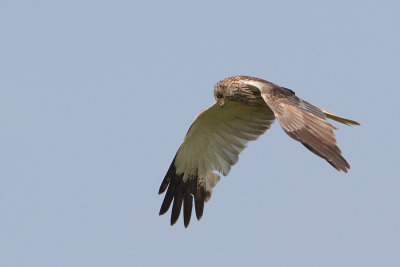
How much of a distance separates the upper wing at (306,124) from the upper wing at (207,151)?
5.56ft

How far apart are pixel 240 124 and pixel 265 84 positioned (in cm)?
165

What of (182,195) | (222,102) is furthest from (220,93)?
(182,195)

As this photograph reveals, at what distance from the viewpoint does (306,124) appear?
11164 mm

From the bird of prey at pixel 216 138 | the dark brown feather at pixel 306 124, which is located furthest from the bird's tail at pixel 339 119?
the dark brown feather at pixel 306 124

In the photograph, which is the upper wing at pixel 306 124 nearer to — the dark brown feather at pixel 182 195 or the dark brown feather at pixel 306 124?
the dark brown feather at pixel 306 124

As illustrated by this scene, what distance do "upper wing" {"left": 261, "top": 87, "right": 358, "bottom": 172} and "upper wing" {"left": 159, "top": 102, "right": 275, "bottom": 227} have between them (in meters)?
1.70

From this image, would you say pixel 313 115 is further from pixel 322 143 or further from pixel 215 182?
pixel 215 182

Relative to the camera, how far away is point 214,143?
14.3 m

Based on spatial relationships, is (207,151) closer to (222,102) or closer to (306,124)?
(222,102)

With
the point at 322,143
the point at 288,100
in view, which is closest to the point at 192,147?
the point at 288,100

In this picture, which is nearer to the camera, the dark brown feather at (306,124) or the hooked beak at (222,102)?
the dark brown feather at (306,124)

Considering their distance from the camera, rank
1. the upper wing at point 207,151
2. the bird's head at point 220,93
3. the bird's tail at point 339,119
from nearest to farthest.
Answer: the bird's tail at point 339,119 < the bird's head at point 220,93 < the upper wing at point 207,151

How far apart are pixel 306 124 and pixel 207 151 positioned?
346 centimetres

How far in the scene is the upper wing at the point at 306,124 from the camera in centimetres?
1041
